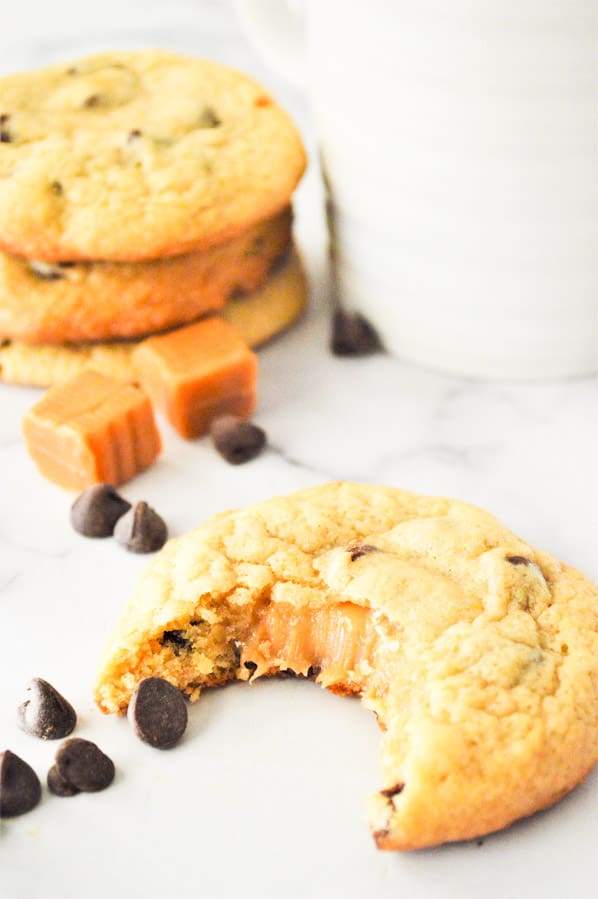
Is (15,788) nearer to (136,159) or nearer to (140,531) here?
(140,531)

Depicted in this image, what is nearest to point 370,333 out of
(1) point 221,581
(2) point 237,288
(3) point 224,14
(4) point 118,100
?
(2) point 237,288

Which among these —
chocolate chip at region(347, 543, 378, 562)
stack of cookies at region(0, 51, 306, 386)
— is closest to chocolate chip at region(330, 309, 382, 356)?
stack of cookies at region(0, 51, 306, 386)

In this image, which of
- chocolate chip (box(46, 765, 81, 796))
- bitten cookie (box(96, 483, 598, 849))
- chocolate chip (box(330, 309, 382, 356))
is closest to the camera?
bitten cookie (box(96, 483, 598, 849))

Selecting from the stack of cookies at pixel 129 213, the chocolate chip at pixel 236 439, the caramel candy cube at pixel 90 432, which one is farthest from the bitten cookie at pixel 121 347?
the chocolate chip at pixel 236 439

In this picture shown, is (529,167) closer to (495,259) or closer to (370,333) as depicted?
(495,259)

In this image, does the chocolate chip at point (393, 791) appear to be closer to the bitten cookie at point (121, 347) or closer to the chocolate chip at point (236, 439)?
the chocolate chip at point (236, 439)

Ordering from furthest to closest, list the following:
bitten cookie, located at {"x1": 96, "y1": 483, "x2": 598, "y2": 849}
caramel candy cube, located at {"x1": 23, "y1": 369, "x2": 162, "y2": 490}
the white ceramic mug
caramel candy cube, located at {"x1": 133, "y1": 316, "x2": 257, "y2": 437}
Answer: caramel candy cube, located at {"x1": 133, "y1": 316, "x2": 257, "y2": 437}, caramel candy cube, located at {"x1": 23, "y1": 369, "x2": 162, "y2": 490}, the white ceramic mug, bitten cookie, located at {"x1": 96, "y1": 483, "x2": 598, "y2": 849}

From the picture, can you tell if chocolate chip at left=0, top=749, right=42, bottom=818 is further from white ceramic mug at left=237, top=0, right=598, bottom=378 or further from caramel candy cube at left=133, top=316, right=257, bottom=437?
white ceramic mug at left=237, top=0, right=598, bottom=378
